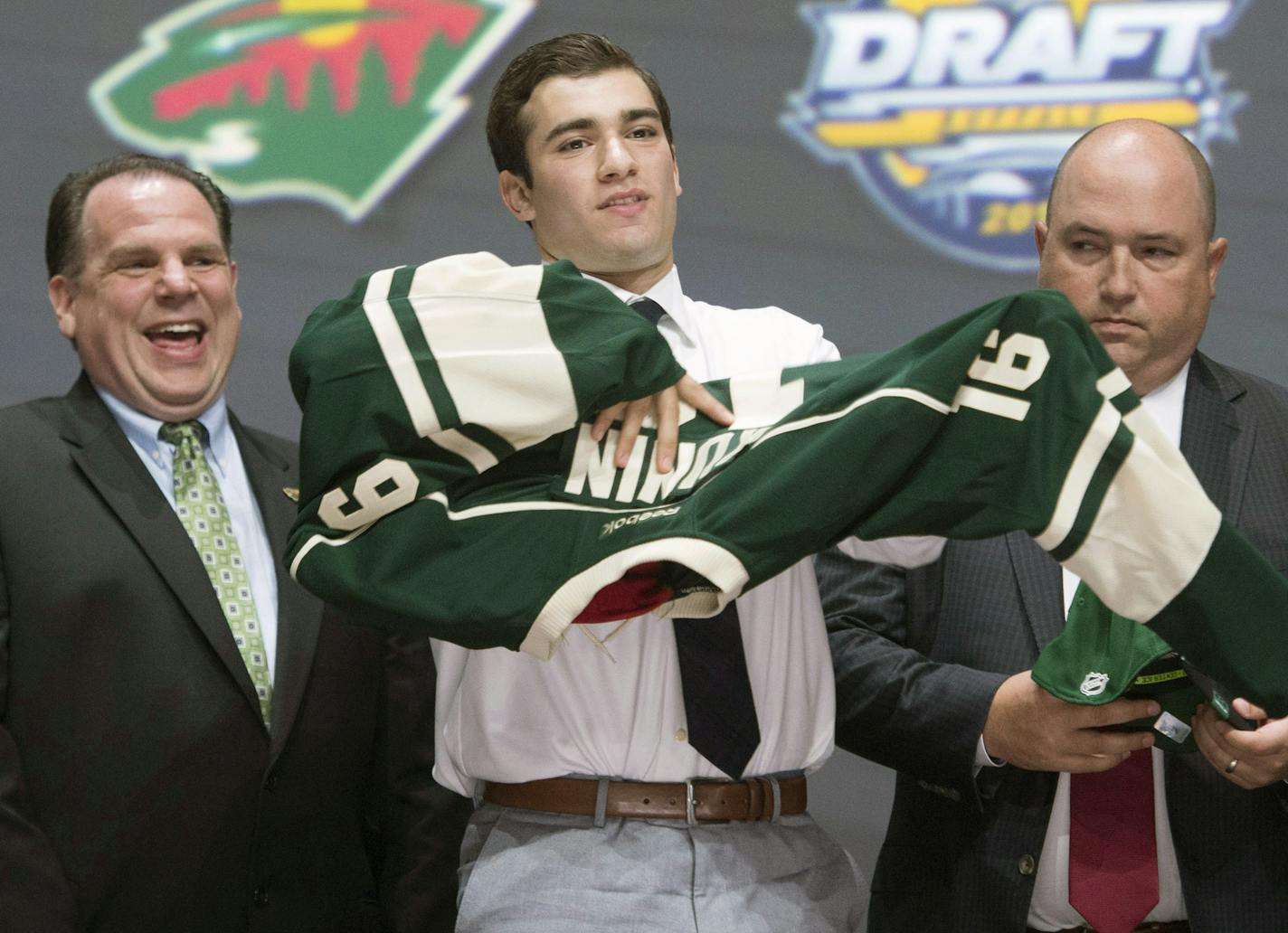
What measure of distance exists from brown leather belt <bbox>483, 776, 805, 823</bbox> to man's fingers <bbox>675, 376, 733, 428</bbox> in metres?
0.47

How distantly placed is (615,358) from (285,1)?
2068 millimetres

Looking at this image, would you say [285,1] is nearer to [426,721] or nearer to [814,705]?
[426,721]

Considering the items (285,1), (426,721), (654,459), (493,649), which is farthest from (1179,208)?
(285,1)

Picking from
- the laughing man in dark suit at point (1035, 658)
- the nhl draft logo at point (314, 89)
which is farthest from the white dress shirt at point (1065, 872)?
the nhl draft logo at point (314, 89)

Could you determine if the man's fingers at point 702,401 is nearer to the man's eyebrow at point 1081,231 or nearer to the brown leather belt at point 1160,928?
the man's eyebrow at point 1081,231

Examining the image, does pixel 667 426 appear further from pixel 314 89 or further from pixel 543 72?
pixel 314 89

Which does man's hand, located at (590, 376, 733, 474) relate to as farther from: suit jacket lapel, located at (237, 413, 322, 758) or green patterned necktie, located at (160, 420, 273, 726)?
green patterned necktie, located at (160, 420, 273, 726)

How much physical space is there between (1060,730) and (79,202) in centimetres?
186

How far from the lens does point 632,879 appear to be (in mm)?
2143

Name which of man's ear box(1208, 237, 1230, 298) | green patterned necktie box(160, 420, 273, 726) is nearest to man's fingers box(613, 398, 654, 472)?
green patterned necktie box(160, 420, 273, 726)

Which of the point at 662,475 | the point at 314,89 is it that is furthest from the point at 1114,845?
the point at 314,89

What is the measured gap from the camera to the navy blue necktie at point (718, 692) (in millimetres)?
2164

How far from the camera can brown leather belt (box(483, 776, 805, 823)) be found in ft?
7.16

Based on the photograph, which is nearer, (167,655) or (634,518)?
(634,518)
